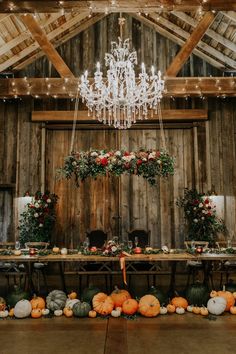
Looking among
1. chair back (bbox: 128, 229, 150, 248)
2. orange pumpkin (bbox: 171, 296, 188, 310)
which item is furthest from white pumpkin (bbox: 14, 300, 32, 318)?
chair back (bbox: 128, 229, 150, 248)

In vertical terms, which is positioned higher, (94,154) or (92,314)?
(94,154)

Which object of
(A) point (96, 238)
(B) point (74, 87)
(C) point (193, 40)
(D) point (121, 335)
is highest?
(C) point (193, 40)

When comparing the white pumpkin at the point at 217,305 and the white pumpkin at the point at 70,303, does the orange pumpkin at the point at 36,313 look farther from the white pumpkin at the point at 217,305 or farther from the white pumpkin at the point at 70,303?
the white pumpkin at the point at 217,305

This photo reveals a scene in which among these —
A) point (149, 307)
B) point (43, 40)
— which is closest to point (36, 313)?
point (149, 307)

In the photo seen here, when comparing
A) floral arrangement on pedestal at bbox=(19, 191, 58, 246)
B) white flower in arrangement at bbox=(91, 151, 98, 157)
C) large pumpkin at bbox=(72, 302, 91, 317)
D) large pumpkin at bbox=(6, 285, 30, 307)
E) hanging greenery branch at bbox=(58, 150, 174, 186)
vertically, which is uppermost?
white flower in arrangement at bbox=(91, 151, 98, 157)

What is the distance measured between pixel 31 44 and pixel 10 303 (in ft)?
17.2

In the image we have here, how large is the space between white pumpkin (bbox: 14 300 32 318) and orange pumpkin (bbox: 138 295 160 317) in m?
1.35

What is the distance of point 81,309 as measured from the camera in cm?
444

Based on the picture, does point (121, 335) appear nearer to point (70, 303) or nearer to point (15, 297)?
point (70, 303)

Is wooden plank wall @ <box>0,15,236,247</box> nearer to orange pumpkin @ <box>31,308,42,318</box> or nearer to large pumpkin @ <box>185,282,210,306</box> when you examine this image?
large pumpkin @ <box>185,282,210,306</box>

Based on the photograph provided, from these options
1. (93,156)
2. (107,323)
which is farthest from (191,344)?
(93,156)

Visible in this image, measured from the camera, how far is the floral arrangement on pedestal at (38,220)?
7.17 meters

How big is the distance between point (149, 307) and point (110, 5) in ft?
12.8

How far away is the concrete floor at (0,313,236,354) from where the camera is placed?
3.42 meters
